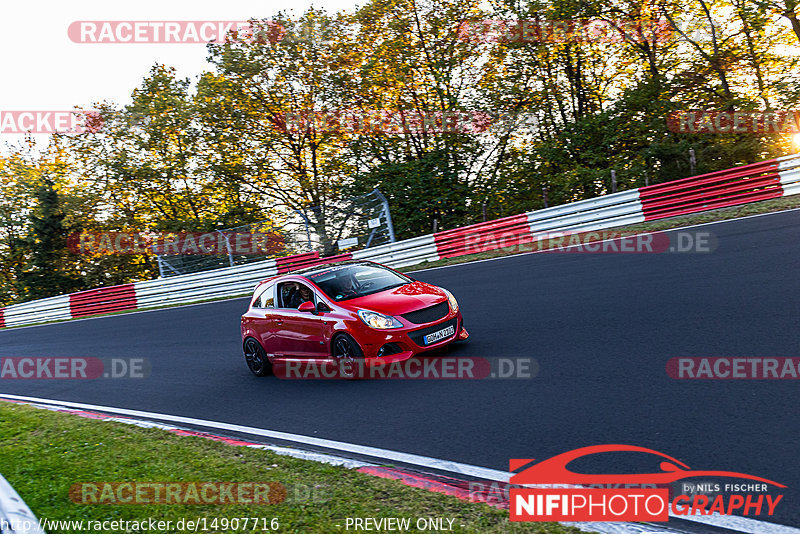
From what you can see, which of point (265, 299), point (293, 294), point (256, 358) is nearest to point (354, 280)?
point (293, 294)

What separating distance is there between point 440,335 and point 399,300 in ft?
2.35

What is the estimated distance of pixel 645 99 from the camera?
24984 mm

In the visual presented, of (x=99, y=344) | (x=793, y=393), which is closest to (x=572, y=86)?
(x=99, y=344)

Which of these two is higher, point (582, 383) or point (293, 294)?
point (293, 294)

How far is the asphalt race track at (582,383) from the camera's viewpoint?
5152 mm

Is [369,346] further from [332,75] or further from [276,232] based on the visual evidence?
[332,75]

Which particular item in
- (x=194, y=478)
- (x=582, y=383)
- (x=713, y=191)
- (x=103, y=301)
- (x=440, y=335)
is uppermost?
(x=713, y=191)

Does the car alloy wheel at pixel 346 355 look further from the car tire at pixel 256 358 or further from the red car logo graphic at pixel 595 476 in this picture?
the red car logo graphic at pixel 595 476

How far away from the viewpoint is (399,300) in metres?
8.66

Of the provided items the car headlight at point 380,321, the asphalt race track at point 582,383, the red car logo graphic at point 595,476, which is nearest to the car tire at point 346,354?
the asphalt race track at point 582,383

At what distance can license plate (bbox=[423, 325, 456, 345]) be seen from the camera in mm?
8406

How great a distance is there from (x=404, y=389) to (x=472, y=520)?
3.80m

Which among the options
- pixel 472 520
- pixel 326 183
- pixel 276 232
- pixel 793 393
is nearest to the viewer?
pixel 472 520

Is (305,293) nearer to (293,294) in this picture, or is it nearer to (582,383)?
(293,294)
